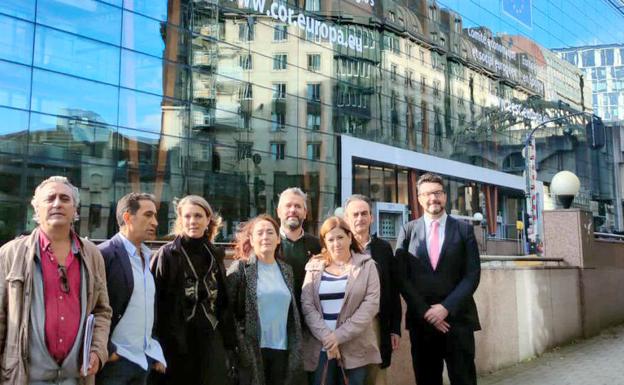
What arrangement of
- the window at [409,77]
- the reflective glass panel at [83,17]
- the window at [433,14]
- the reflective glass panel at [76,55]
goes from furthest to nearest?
the window at [433,14]
the window at [409,77]
the reflective glass panel at [83,17]
the reflective glass panel at [76,55]

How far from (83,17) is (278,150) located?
11565 mm

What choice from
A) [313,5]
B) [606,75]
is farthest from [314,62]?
[606,75]

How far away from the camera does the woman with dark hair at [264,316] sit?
4.09m

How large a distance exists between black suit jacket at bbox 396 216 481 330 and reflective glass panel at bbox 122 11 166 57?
24727 millimetres

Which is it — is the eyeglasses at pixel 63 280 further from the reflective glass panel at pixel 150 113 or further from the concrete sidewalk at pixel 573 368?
the reflective glass panel at pixel 150 113

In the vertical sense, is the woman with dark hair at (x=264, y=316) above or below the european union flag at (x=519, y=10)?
below

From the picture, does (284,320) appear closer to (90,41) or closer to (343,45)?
(90,41)

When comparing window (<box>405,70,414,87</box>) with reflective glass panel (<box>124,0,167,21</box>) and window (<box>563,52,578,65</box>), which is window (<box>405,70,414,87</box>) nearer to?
reflective glass panel (<box>124,0,167,21</box>)

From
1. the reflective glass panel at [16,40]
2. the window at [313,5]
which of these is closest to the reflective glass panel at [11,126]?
the reflective glass panel at [16,40]

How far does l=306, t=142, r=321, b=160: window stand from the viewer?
1337 inches

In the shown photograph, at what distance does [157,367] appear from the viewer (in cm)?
377

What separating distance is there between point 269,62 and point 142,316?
29811 millimetres

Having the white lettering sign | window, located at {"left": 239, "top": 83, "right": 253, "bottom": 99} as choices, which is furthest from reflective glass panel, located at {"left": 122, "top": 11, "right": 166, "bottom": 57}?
the white lettering sign

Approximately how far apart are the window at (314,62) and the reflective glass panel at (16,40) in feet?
49.9
